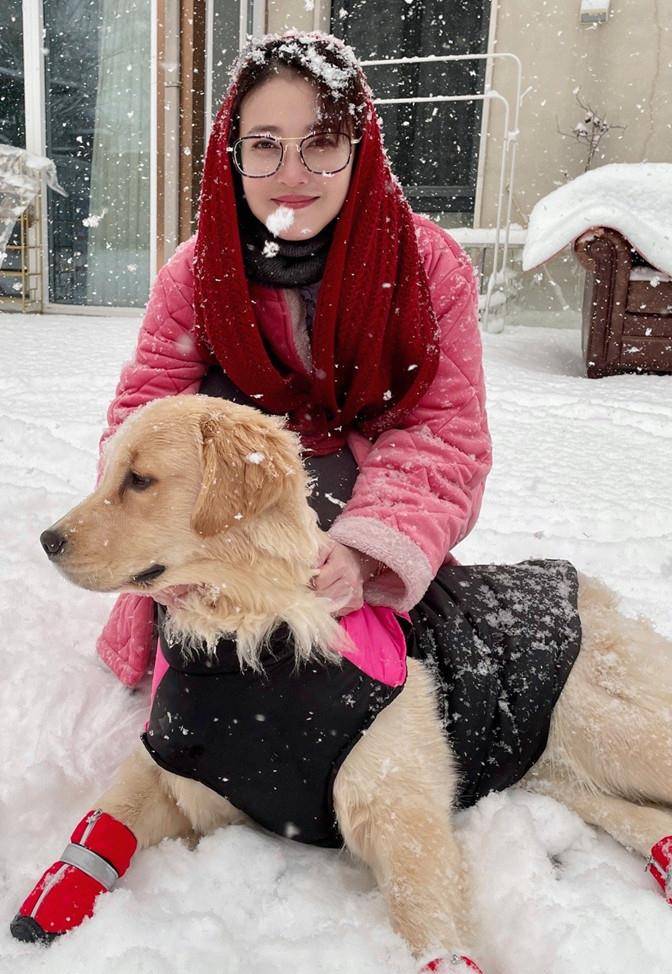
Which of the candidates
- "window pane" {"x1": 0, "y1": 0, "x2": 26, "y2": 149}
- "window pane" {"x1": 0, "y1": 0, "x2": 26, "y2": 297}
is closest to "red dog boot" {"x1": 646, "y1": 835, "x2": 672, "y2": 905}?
"window pane" {"x1": 0, "y1": 0, "x2": 26, "y2": 297}

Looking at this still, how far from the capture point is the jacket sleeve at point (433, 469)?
167cm

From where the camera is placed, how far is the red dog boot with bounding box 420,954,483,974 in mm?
1288

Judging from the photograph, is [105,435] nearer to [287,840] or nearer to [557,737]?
[287,840]

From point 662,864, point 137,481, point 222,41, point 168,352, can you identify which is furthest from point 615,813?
point 222,41

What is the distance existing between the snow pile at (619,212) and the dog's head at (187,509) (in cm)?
527

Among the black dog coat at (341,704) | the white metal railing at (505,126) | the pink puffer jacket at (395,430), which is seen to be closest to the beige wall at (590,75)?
the white metal railing at (505,126)

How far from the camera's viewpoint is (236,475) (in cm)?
148

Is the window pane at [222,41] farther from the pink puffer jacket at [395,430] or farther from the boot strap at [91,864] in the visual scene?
the boot strap at [91,864]

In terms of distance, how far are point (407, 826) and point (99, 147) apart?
9.24 m

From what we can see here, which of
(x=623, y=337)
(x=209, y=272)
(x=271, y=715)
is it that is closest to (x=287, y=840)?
(x=271, y=715)

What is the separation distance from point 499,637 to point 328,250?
38.7 inches

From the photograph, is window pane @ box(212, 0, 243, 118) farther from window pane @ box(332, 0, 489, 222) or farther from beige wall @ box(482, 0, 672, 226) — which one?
beige wall @ box(482, 0, 672, 226)

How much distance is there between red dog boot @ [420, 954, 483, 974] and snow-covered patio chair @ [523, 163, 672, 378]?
5.64 m

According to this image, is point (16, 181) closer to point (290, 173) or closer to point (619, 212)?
point (619, 212)
